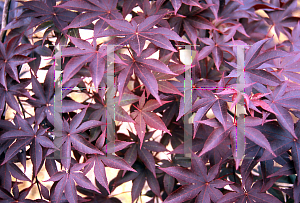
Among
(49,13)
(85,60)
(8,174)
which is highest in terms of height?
A: (49,13)

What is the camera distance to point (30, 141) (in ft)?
2.77

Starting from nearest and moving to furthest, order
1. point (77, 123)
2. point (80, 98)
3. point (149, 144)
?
point (77, 123) → point (149, 144) → point (80, 98)

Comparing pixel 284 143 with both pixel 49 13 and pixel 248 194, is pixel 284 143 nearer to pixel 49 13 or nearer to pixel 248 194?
pixel 248 194

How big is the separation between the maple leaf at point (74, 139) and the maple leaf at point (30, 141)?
55 millimetres

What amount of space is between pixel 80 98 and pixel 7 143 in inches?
26.1

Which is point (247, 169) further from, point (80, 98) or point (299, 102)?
point (80, 98)

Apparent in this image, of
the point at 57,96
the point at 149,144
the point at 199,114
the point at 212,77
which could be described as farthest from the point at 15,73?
the point at 212,77

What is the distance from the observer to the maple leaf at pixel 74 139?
30.8 inches

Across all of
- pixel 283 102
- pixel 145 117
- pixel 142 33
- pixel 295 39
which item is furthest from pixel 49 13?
pixel 295 39

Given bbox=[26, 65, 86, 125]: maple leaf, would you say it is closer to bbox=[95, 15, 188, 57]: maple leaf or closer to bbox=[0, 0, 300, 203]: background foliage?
bbox=[0, 0, 300, 203]: background foliage

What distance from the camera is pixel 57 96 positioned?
872 millimetres

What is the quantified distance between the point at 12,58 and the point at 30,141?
0.32 m

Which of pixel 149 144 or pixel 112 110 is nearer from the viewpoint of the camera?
pixel 112 110

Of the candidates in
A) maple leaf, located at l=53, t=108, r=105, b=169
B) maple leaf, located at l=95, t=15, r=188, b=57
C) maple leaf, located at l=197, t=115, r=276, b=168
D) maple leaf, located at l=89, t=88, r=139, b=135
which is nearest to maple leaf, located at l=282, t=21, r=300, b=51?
maple leaf, located at l=197, t=115, r=276, b=168
